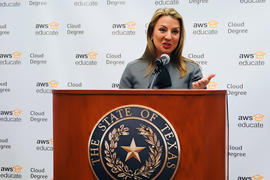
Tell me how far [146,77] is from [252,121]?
136cm

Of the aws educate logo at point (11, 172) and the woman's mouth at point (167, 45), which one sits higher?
the woman's mouth at point (167, 45)

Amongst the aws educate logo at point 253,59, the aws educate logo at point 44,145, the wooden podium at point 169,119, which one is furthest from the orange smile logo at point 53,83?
the wooden podium at point 169,119

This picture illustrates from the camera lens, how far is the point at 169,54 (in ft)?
7.80

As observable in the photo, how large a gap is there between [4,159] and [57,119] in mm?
2421

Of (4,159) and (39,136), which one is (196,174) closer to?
(39,136)

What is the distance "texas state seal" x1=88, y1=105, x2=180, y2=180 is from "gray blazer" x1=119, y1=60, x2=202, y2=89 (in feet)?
2.72

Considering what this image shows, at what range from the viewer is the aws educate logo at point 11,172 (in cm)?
362

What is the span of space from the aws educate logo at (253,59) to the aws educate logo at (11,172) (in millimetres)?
2293

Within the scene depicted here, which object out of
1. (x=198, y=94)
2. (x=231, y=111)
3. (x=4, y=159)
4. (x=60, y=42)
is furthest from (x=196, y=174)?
(x=4, y=159)

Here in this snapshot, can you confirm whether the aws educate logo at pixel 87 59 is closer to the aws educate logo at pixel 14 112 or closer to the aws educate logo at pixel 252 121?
the aws educate logo at pixel 14 112

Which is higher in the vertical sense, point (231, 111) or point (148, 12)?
point (148, 12)

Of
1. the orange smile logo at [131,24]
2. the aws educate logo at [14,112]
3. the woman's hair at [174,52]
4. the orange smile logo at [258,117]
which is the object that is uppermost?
the orange smile logo at [131,24]

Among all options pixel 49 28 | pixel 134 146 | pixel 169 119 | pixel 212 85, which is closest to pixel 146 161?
pixel 134 146

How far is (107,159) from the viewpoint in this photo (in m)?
1.38
